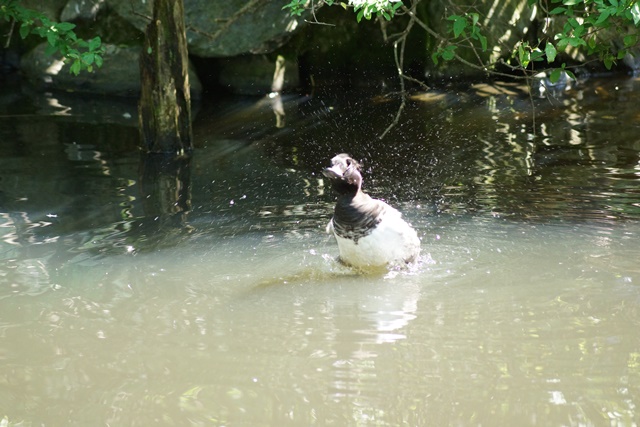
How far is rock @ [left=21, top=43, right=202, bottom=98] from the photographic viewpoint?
41.0ft

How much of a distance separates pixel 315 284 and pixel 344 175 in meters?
0.73

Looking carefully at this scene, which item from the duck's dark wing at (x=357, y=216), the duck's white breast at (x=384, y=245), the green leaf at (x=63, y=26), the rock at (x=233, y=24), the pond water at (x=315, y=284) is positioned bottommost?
the pond water at (x=315, y=284)

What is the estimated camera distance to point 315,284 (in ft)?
18.0

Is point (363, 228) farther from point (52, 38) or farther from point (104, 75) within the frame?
point (104, 75)

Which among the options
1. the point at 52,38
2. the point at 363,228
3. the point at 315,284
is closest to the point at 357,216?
the point at 363,228

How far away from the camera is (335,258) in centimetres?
595

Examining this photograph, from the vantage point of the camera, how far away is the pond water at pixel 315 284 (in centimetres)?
389

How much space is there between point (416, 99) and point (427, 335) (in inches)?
292

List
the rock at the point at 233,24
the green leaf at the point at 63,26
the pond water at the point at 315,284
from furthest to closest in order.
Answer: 1. the rock at the point at 233,24
2. the green leaf at the point at 63,26
3. the pond water at the point at 315,284

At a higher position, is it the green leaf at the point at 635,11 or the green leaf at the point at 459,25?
the green leaf at the point at 635,11

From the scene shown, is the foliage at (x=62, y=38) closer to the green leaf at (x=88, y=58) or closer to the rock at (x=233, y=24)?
the green leaf at (x=88, y=58)

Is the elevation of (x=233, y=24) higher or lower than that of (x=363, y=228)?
higher

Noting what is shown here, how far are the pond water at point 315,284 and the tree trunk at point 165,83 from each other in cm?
33

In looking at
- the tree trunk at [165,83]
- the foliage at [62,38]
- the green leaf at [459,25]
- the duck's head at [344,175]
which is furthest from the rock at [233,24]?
the duck's head at [344,175]
